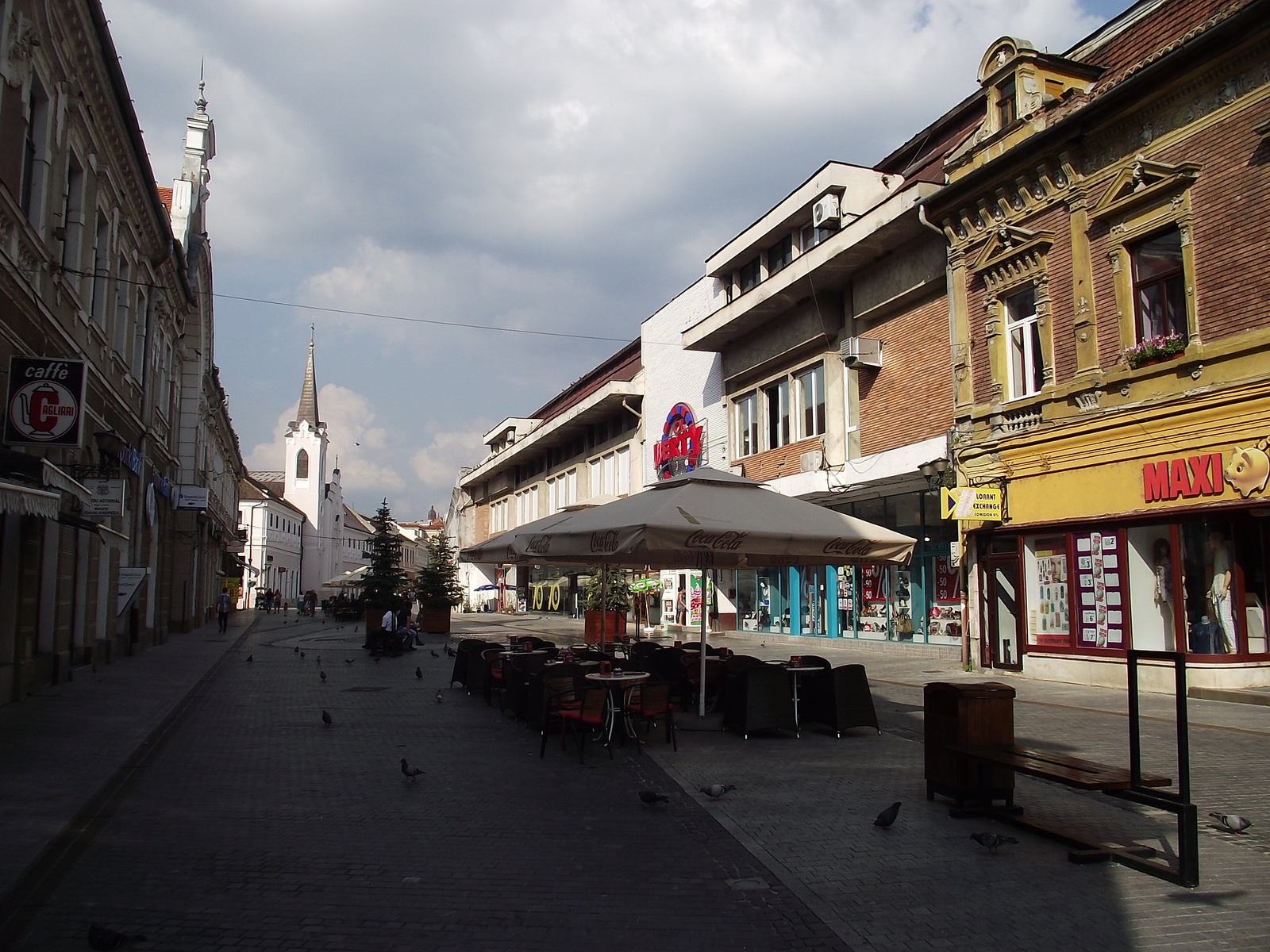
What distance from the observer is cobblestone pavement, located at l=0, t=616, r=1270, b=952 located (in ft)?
15.8

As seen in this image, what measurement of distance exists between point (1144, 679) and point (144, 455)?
869 inches

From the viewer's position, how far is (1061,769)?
6203 millimetres

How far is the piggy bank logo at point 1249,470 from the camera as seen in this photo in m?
12.8

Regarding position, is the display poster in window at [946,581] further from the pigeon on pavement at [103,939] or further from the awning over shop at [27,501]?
the pigeon on pavement at [103,939]

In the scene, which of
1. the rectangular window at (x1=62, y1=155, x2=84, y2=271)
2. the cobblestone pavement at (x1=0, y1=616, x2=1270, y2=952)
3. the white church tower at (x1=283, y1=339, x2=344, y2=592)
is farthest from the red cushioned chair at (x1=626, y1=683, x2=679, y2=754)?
the white church tower at (x1=283, y1=339, x2=344, y2=592)

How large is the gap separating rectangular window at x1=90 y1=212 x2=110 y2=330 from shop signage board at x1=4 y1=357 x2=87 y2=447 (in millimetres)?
5151

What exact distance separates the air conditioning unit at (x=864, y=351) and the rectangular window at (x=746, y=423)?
6298mm

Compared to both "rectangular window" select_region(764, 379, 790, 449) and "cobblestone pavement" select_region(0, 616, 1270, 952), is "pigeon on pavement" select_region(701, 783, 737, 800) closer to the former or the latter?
"cobblestone pavement" select_region(0, 616, 1270, 952)

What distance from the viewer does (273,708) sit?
1332 cm

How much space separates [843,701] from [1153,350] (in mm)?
8433

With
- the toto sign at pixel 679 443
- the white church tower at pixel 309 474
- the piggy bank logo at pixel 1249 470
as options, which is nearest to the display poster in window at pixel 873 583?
the toto sign at pixel 679 443

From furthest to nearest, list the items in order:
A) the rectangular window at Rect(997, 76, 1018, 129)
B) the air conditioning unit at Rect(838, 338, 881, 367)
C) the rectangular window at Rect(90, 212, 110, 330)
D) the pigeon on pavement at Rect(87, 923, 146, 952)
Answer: the air conditioning unit at Rect(838, 338, 881, 367) → the rectangular window at Rect(997, 76, 1018, 129) → the rectangular window at Rect(90, 212, 110, 330) → the pigeon on pavement at Rect(87, 923, 146, 952)

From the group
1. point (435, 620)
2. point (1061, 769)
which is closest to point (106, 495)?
point (1061, 769)

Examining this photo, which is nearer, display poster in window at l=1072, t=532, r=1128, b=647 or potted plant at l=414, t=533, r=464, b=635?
display poster in window at l=1072, t=532, r=1128, b=647
